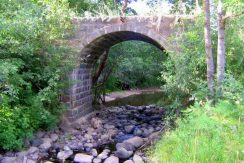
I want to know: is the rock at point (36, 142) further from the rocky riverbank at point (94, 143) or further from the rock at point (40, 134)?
the rock at point (40, 134)

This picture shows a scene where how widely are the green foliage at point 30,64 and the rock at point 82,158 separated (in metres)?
1.14

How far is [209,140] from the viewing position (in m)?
4.46

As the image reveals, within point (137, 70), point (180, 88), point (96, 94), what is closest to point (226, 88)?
point (180, 88)

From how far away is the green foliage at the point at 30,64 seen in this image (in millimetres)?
6168

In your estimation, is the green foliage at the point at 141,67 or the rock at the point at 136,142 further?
the green foliage at the point at 141,67

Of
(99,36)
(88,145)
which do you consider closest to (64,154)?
(88,145)

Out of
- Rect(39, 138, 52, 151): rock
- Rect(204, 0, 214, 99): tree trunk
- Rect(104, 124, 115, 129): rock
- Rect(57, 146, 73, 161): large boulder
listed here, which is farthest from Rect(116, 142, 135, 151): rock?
→ Rect(104, 124, 115, 129): rock

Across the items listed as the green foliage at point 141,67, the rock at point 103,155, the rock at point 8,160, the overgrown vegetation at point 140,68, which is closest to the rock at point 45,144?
the rock at point 8,160

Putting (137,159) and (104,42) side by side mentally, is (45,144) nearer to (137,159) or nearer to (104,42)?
(137,159)

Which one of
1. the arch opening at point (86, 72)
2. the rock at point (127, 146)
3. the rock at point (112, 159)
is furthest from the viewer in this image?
the arch opening at point (86, 72)

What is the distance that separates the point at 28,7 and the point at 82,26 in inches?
62.9

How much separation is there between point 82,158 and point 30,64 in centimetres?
264

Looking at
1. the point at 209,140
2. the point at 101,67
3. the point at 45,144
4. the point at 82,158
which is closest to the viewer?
the point at 209,140

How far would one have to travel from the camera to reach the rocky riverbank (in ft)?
20.9
